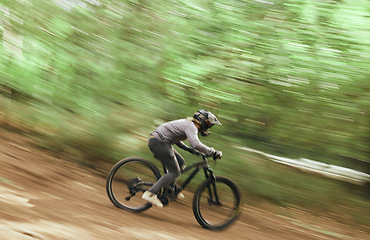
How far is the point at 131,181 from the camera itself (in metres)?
5.26

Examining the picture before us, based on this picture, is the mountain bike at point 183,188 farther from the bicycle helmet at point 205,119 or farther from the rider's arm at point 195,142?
the bicycle helmet at point 205,119

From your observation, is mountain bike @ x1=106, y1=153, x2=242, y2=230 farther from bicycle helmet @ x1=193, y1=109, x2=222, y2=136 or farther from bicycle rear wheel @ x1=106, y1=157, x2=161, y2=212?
bicycle helmet @ x1=193, y1=109, x2=222, y2=136

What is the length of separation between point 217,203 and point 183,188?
496 mm

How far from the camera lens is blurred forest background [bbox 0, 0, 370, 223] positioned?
7152 mm

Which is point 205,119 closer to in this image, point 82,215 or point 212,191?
point 212,191

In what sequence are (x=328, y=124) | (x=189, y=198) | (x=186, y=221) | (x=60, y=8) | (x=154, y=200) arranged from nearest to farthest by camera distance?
1. (x=154, y=200)
2. (x=186, y=221)
3. (x=189, y=198)
4. (x=328, y=124)
5. (x=60, y=8)

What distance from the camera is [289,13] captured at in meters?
7.41

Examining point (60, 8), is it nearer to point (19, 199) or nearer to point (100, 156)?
point (100, 156)

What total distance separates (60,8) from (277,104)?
512cm

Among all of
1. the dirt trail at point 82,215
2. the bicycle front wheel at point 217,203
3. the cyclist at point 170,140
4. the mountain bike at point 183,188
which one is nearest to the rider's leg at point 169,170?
the cyclist at point 170,140

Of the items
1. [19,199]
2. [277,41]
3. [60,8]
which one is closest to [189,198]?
[19,199]

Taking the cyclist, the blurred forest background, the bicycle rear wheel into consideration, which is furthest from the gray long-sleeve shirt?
the blurred forest background

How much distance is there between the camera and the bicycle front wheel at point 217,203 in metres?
5.02

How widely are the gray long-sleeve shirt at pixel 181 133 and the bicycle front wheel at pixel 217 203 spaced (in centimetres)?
52
